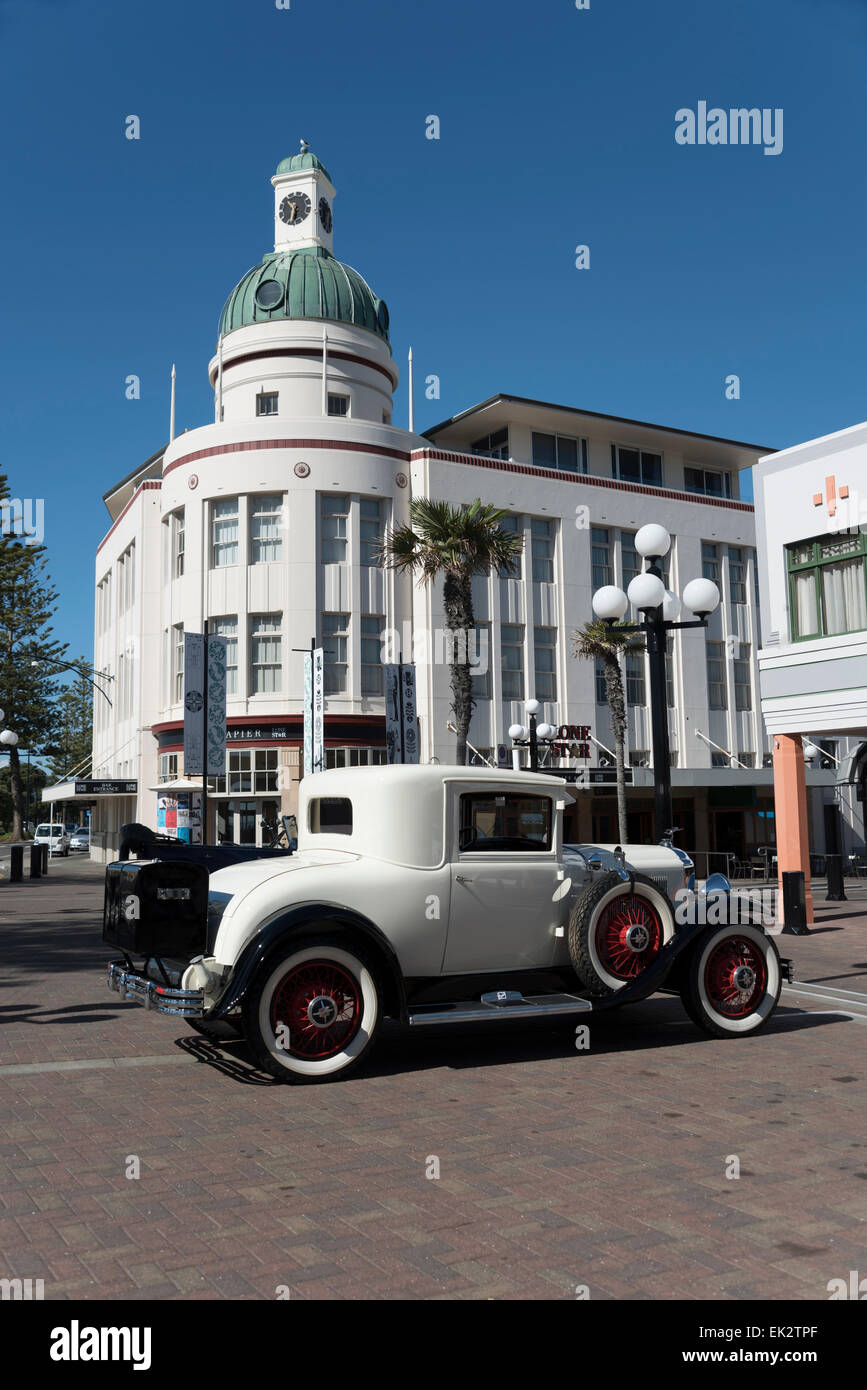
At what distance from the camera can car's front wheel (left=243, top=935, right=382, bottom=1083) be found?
6.47m

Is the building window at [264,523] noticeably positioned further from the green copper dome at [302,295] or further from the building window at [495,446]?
the building window at [495,446]

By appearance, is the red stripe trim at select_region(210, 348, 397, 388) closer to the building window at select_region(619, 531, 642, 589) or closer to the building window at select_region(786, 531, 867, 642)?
the building window at select_region(619, 531, 642, 589)

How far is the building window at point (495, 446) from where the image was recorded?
41.1 metres

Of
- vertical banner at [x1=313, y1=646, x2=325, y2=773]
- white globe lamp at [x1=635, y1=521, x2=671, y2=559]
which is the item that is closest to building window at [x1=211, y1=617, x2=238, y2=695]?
vertical banner at [x1=313, y1=646, x2=325, y2=773]

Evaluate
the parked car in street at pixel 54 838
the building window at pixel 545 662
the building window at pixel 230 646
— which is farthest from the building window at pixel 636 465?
the parked car in street at pixel 54 838

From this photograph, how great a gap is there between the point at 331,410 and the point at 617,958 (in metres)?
33.7

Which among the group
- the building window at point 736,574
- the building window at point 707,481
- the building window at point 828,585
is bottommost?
the building window at point 828,585

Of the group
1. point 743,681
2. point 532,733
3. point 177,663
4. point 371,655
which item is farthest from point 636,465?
point 532,733

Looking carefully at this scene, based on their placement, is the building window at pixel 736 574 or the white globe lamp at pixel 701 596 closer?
the white globe lamp at pixel 701 596

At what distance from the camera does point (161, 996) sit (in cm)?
664

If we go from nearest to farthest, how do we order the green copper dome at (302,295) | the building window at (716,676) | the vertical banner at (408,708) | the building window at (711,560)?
the vertical banner at (408,708)
the green copper dome at (302,295)
the building window at (716,676)
the building window at (711,560)

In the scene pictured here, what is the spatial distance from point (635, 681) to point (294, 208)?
889 inches

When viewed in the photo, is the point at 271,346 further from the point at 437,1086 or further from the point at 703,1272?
the point at 703,1272

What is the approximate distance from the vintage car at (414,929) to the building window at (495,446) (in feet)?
112
